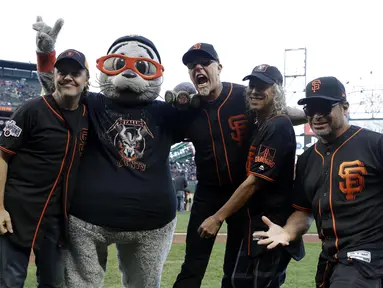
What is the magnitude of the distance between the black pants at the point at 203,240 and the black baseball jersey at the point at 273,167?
0.23 meters

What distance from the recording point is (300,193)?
3383 mm

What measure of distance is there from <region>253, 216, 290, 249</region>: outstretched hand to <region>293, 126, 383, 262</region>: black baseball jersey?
0.25 m

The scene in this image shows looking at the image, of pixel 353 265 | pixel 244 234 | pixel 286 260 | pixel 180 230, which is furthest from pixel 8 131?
pixel 180 230

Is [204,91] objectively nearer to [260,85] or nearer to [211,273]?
[260,85]

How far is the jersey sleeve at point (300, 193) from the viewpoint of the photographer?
3.37 meters

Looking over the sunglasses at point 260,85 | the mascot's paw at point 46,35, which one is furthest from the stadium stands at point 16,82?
the sunglasses at point 260,85

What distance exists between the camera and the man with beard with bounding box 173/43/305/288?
3631 mm

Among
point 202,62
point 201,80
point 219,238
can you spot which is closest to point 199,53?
point 202,62

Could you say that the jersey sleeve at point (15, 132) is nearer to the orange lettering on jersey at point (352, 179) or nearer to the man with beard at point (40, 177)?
the man with beard at point (40, 177)

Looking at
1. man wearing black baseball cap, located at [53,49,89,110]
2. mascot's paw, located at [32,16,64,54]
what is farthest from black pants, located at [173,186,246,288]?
mascot's paw, located at [32,16,64,54]

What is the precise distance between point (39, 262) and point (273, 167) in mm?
1798

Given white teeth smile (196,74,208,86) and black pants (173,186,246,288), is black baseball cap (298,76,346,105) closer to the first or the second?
white teeth smile (196,74,208,86)

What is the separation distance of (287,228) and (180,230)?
10014 millimetres

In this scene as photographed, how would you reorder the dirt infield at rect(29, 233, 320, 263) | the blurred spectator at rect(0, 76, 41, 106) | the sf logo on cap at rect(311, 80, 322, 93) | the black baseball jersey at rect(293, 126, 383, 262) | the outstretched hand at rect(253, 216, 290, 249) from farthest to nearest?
the blurred spectator at rect(0, 76, 41, 106)
the dirt infield at rect(29, 233, 320, 263)
the sf logo on cap at rect(311, 80, 322, 93)
the outstretched hand at rect(253, 216, 290, 249)
the black baseball jersey at rect(293, 126, 383, 262)
